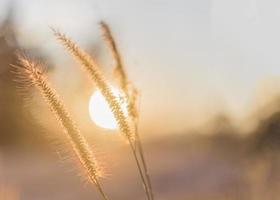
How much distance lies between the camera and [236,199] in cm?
291

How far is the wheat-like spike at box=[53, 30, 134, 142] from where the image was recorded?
1.66 meters

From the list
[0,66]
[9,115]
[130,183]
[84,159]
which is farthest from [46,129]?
[9,115]

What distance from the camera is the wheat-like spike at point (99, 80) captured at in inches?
65.3

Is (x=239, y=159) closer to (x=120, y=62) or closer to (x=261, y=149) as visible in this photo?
(x=261, y=149)

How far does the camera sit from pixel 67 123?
1622 mm

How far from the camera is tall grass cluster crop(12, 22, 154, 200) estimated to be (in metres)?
1.62

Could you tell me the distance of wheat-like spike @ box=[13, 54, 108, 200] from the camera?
161 centimetres

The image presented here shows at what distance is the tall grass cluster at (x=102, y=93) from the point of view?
1617 millimetres

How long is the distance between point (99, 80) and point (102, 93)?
35 millimetres

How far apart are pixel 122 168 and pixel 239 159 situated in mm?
593

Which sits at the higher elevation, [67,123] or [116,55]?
[116,55]

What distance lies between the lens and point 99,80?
1683mm

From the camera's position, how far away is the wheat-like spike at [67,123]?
1.61 metres

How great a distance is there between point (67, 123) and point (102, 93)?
13 cm
